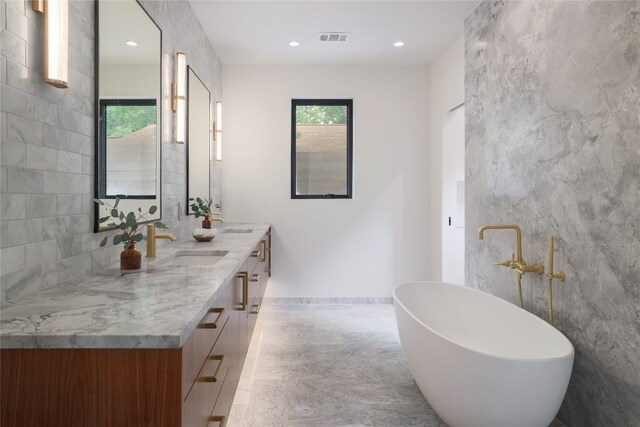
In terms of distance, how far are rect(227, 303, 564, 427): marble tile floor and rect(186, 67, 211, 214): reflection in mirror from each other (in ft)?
4.34

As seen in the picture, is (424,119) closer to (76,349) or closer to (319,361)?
(319,361)

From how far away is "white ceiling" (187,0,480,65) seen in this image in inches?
122

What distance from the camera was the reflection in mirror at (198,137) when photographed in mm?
3070

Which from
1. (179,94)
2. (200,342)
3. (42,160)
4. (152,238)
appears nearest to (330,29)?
(179,94)

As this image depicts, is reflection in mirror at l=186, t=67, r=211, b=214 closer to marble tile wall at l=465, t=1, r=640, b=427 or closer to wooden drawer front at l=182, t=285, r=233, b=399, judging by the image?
wooden drawer front at l=182, t=285, r=233, b=399

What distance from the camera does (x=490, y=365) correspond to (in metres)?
1.63

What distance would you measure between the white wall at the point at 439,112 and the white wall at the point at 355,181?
0.29 ft

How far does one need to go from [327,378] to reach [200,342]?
1.66 metres

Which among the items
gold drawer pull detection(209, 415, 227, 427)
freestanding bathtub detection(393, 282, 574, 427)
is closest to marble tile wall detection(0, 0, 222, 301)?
gold drawer pull detection(209, 415, 227, 427)

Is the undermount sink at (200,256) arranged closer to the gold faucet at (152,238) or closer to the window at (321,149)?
the gold faucet at (152,238)

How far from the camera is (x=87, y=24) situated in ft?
5.38

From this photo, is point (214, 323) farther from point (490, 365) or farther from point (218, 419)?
point (490, 365)

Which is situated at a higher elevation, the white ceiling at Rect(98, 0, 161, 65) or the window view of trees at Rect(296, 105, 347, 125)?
the window view of trees at Rect(296, 105, 347, 125)

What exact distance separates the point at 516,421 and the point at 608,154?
120 cm
